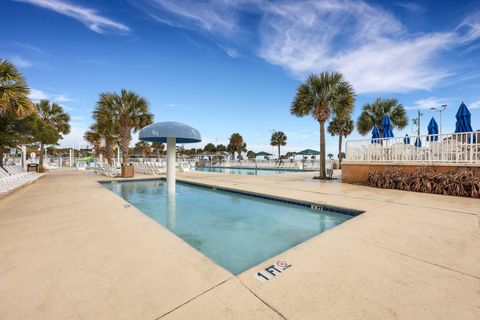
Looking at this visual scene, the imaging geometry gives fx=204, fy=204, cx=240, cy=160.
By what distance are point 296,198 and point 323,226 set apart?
1.97 metres

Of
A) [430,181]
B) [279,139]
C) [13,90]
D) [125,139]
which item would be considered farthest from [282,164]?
[13,90]

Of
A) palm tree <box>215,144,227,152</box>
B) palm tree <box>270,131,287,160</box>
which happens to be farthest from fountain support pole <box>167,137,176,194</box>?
palm tree <box>215,144,227,152</box>

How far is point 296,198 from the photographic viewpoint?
676cm

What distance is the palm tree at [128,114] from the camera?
Answer: 14914mm

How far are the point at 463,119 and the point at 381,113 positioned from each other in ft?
37.4

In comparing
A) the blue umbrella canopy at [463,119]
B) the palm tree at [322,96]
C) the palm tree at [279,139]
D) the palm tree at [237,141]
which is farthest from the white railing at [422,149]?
the palm tree at [237,141]

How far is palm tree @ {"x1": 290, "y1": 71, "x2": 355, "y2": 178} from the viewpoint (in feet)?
40.5

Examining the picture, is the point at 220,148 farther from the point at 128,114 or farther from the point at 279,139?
the point at 128,114

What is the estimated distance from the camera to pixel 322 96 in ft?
41.5

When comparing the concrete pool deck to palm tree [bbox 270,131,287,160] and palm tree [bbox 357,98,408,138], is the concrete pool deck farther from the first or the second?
Answer: palm tree [bbox 270,131,287,160]

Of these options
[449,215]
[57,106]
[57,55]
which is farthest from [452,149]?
[57,106]

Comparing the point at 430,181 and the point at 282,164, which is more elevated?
the point at 282,164

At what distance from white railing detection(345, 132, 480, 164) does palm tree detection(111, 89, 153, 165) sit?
14303 mm

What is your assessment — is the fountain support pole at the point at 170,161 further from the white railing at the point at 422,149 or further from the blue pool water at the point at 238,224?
the white railing at the point at 422,149
